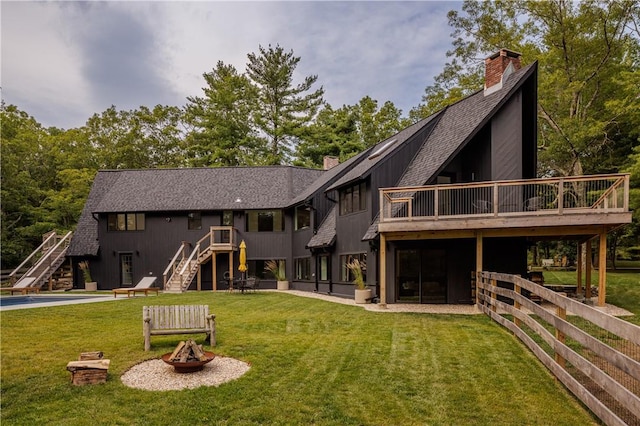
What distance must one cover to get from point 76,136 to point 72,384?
3870cm

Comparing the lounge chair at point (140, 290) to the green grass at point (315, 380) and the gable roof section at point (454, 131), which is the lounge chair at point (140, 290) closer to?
the green grass at point (315, 380)

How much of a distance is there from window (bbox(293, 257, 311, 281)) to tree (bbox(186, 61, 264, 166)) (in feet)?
51.5

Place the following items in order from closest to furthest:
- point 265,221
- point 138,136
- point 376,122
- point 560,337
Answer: point 560,337 → point 265,221 → point 376,122 → point 138,136

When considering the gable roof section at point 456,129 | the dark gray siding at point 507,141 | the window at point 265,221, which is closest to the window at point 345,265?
the gable roof section at point 456,129

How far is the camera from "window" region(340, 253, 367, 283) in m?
15.8

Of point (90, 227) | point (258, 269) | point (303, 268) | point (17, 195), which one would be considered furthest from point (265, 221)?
point (17, 195)

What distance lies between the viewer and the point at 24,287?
20594 millimetres

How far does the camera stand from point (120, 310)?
1300cm

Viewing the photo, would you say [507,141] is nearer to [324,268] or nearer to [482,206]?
[482,206]

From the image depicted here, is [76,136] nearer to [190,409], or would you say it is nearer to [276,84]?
[276,84]

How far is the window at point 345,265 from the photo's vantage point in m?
15.8

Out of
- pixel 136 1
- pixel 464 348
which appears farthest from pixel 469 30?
pixel 464 348

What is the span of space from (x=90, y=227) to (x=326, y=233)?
15764 mm

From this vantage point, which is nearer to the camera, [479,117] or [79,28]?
[79,28]
